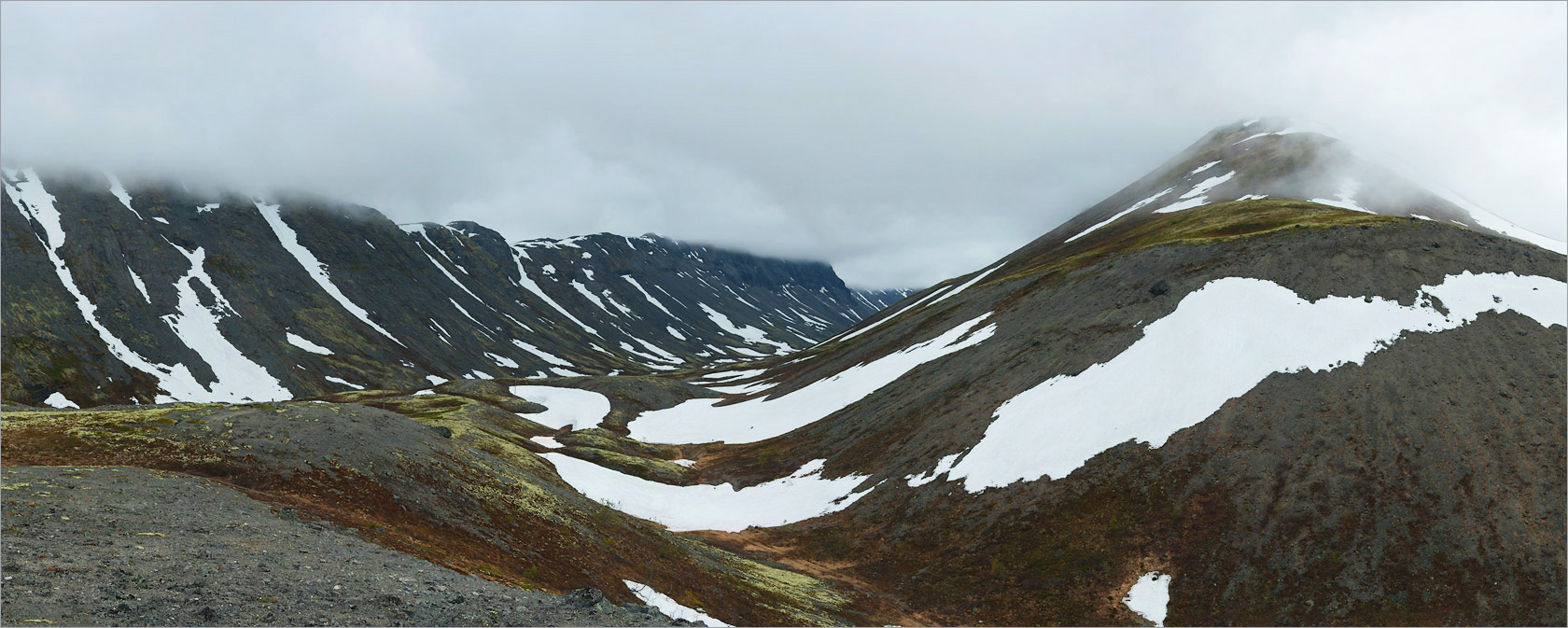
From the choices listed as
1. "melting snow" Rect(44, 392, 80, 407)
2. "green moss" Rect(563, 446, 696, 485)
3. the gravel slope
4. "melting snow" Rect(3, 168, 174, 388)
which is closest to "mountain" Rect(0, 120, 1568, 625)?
"green moss" Rect(563, 446, 696, 485)

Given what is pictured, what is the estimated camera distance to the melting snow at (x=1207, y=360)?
46594mm

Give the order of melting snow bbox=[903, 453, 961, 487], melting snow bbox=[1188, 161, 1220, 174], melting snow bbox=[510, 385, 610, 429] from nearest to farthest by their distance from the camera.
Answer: melting snow bbox=[903, 453, 961, 487] → melting snow bbox=[510, 385, 610, 429] → melting snow bbox=[1188, 161, 1220, 174]

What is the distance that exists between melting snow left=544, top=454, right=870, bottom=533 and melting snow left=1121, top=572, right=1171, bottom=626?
72.6 feet

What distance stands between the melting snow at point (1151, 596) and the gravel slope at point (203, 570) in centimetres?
2804

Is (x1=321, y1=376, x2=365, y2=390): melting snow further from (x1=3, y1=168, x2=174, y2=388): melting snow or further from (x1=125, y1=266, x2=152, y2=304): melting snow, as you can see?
(x1=125, y1=266, x2=152, y2=304): melting snow

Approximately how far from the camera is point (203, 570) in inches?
643

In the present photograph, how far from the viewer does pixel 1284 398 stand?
44094 millimetres

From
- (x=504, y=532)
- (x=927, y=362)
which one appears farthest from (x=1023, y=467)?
(x=504, y=532)

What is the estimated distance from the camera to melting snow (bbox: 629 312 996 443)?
80500mm

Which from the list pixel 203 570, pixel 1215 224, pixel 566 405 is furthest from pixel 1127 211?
pixel 203 570

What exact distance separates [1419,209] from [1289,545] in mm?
100055

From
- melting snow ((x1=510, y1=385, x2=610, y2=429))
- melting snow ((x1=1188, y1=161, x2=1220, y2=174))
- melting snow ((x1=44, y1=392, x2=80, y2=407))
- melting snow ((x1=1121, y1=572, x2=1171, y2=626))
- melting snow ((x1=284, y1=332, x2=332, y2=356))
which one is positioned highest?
melting snow ((x1=284, y1=332, x2=332, y2=356))

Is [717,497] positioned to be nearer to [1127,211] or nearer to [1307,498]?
[1307,498]

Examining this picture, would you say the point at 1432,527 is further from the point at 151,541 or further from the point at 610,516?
the point at 151,541
